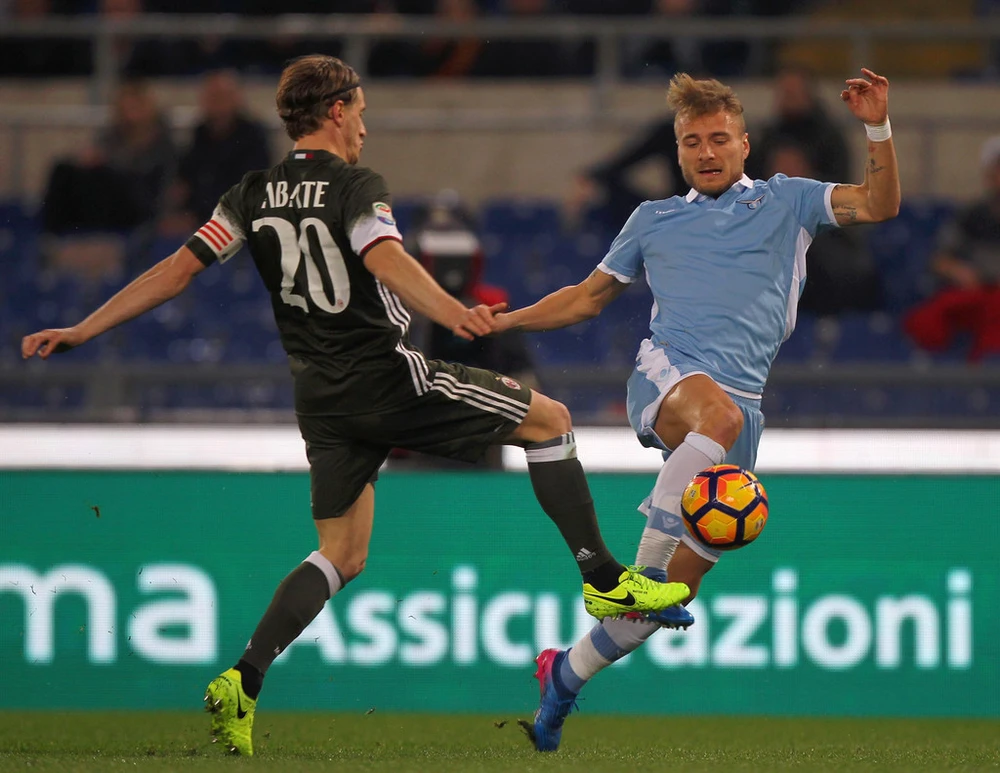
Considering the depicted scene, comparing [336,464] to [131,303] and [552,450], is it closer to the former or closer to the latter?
[552,450]

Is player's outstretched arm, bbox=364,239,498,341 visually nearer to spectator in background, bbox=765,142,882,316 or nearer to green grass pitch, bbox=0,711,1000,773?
green grass pitch, bbox=0,711,1000,773

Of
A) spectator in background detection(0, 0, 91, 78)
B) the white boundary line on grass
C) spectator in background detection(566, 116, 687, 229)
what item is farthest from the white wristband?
spectator in background detection(0, 0, 91, 78)

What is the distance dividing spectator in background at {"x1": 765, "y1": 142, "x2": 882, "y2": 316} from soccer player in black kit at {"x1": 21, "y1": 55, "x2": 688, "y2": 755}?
2.64 m

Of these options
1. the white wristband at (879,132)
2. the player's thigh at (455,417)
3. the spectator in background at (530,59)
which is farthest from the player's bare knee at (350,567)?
the spectator in background at (530,59)

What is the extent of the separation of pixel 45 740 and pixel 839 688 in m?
3.30

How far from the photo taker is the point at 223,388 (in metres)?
7.62

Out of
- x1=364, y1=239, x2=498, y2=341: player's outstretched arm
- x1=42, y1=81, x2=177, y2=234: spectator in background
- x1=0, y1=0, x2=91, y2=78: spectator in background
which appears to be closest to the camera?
x1=364, y1=239, x2=498, y2=341: player's outstretched arm

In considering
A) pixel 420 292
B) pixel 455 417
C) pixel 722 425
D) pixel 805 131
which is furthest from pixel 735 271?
pixel 805 131

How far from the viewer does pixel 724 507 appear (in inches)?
194

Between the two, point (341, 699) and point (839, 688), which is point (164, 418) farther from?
point (839, 688)

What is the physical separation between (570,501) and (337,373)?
0.84m

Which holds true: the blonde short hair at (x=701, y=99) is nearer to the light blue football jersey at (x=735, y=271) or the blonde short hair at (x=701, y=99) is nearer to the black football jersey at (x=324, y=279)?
the light blue football jersey at (x=735, y=271)

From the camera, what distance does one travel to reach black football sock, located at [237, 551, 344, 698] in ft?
16.5

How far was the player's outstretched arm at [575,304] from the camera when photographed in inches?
219
